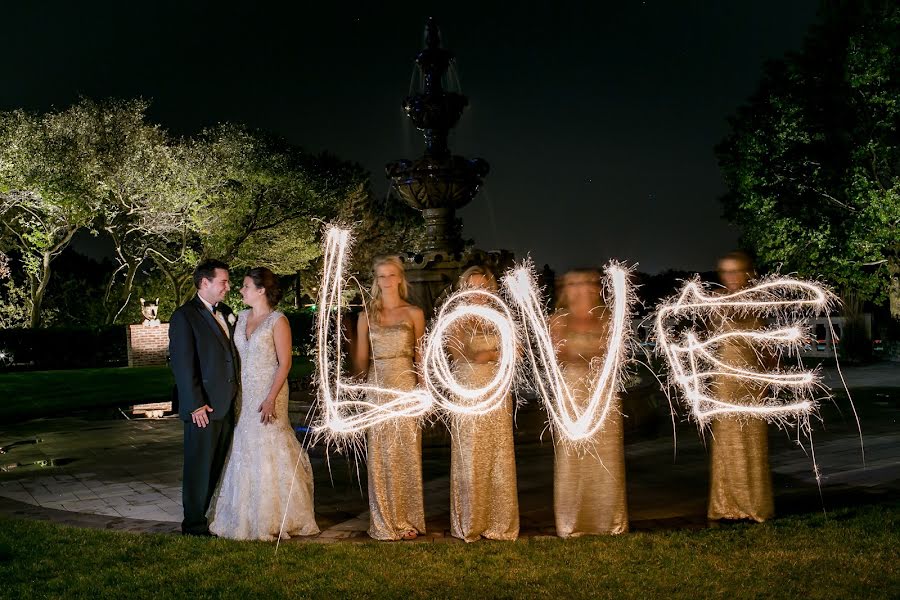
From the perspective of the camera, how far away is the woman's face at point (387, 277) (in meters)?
6.19

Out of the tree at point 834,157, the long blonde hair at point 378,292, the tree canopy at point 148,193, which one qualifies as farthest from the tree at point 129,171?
the long blonde hair at point 378,292

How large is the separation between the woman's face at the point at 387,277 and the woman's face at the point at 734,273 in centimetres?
252

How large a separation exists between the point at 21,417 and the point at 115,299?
83.6ft

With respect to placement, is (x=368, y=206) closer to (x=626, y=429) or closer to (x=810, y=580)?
(x=626, y=429)

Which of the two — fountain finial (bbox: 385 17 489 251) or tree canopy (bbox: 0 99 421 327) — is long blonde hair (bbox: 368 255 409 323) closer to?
fountain finial (bbox: 385 17 489 251)

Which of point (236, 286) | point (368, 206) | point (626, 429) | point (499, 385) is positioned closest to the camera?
point (499, 385)

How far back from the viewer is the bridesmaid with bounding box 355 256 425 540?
625cm

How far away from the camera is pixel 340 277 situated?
6.22 meters

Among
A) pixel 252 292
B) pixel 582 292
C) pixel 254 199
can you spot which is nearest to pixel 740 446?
pixel 582 292

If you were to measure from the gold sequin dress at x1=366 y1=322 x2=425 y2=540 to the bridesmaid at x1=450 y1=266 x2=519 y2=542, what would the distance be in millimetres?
341

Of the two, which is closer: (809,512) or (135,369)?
(809,512)

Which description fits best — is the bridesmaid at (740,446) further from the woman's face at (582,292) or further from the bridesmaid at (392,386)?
the bridesmaid at (392,386)

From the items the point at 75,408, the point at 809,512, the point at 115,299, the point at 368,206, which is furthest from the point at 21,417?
the point at 368,206

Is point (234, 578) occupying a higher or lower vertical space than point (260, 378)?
lower
